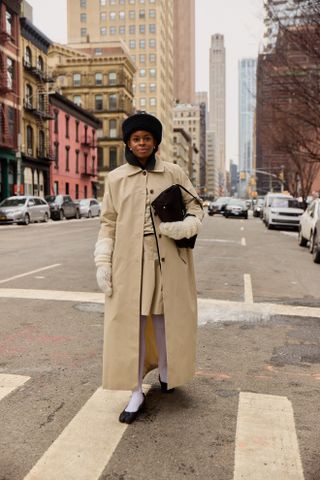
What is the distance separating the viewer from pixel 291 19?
18.1 metres

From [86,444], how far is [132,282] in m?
1.01

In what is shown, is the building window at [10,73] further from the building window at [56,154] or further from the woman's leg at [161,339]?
the woman's leg at [161,339]

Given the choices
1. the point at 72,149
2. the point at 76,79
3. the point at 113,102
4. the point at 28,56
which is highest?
the point at 76,79

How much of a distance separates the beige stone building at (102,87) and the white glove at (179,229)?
235 feet

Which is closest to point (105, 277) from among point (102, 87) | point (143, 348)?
point (143, 348)

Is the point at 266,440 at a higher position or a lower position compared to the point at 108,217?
lower

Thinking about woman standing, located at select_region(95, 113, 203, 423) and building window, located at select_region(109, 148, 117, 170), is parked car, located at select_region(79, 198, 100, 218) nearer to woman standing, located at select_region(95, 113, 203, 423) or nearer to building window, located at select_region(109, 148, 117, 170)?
building window, located at select_region(109, 148, 117, 170)

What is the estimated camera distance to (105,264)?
11.4 feet

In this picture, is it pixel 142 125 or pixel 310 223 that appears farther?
pixel 310 223

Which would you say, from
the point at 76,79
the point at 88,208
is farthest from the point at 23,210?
the point at 76,79

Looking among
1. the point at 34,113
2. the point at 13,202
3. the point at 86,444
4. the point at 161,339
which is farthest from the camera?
the point at 34,113

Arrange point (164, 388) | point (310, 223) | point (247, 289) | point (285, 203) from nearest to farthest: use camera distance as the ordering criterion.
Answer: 1. point (164, 388)
2. point (247, 289)
3. point (310, 223)
4. point (285, 203)

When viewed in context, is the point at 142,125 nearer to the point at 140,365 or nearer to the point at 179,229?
the point at 179,229

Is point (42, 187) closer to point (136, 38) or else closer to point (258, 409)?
point (258, 409)
